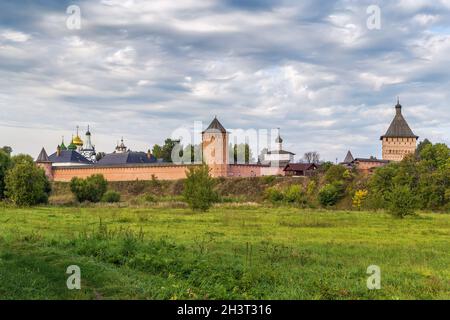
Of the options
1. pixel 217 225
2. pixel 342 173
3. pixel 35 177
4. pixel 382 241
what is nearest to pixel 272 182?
pixel 342 173

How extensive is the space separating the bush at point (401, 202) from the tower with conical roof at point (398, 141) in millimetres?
52775

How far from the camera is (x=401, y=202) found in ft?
102

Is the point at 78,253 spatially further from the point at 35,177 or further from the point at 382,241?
the point at 35,177

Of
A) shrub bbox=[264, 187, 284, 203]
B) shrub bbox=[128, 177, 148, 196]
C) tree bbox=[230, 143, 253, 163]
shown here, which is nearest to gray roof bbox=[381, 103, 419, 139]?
tree bbox=[230, 143, 253, 163]

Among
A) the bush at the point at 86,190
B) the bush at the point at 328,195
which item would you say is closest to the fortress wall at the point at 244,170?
the bush at the point at 328,195

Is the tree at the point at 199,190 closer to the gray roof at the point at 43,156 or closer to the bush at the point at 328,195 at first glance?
the bush at the point at 328,195

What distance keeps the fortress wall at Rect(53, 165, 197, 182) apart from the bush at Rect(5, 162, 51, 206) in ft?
102

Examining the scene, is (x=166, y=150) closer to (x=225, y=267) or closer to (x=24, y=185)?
(x=24, y=185)

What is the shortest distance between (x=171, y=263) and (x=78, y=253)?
3.09 meters

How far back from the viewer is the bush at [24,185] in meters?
43.4

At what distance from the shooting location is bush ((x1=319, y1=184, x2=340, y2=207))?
201 ft

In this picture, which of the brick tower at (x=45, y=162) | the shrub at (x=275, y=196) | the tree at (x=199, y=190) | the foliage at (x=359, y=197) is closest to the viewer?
the tree at (x=199, y=190)

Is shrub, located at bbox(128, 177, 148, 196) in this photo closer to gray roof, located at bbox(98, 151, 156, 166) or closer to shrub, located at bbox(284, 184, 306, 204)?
gray roof, located at bbox(98, 151, 156, 166)
